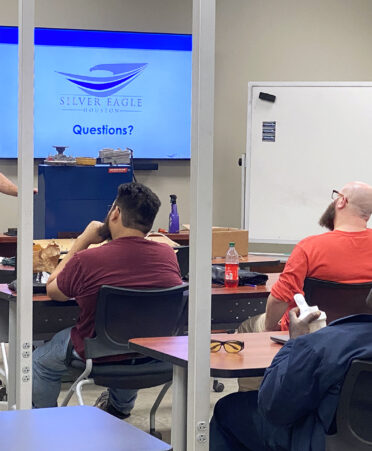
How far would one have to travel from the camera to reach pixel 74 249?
4324 millimetres

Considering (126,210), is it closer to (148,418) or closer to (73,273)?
(73,273)

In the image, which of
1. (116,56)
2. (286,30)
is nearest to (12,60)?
(116,56)

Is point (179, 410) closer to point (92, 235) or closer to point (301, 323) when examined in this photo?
point (301, 323)

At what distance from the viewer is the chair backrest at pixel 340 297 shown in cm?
360

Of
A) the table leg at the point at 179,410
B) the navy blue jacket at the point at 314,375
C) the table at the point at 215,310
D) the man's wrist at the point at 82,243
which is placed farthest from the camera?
the man's wrist at the point at 82,243

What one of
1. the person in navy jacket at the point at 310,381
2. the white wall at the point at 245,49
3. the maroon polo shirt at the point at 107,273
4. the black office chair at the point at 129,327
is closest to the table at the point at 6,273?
the maroon polo shirt at the point at 107,273

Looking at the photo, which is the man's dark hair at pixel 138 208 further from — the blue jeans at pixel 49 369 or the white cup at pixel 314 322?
the white cup at pixel 314 322

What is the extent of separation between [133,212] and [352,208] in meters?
1.01

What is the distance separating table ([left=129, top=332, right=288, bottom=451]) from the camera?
2.64m

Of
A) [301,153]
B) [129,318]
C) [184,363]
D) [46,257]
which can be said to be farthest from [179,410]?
[301,153]

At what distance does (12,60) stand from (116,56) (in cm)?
93

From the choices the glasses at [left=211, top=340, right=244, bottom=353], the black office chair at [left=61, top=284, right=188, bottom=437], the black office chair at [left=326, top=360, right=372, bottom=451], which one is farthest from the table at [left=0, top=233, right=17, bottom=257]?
the black office chair at [left=326, top=360, right=372, bottom=451]

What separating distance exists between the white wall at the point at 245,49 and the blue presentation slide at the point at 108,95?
23cm

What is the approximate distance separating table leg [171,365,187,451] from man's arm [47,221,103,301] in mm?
1202
